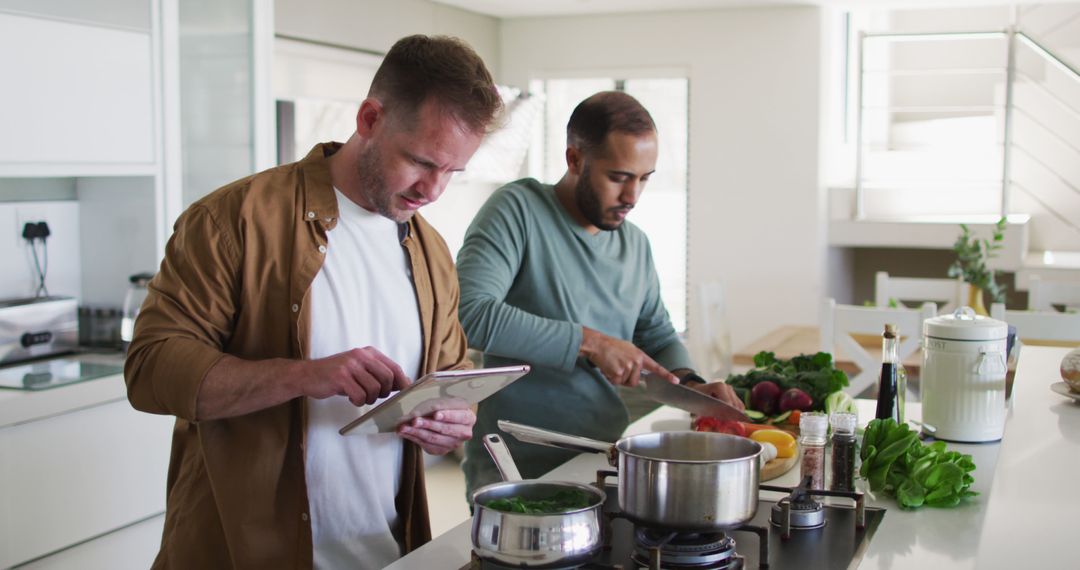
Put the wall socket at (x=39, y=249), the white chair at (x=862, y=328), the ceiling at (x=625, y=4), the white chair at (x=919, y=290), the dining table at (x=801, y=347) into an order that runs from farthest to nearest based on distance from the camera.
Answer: the ceiling at (x=625, y=4)
the white chair at (x=919, y=290)
the dining table at (x=801, y=347)
the white chair at (x=862, y=328)
the wall socket at (x=39, y=249)

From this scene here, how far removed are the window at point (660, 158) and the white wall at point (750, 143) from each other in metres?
0.27

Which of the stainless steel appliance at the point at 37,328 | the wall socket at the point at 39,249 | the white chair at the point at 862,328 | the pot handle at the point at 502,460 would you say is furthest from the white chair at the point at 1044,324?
the wall socket at the point at 39,249

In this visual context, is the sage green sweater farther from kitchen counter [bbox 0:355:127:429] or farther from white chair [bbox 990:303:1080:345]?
white chair [bbox 990:303:1080:345]

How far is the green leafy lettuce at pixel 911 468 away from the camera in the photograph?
1.61 m

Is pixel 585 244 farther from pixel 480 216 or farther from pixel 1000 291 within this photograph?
pixel 1000 291

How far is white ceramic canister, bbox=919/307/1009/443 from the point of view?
6.26ft

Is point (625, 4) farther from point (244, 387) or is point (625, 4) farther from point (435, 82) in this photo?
point (244, 387)

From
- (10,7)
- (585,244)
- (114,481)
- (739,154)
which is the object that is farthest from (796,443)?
(739,154)

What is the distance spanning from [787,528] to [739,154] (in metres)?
4.64

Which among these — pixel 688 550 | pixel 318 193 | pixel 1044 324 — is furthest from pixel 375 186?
pixel 1044 324

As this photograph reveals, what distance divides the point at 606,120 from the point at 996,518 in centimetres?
114

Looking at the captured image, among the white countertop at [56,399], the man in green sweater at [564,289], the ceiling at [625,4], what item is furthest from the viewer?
the ceiling at [625,4]

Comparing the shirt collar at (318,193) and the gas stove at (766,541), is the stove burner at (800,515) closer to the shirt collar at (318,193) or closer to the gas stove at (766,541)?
the gas stove at (766,541)

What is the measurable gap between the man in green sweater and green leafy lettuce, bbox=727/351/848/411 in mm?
114
